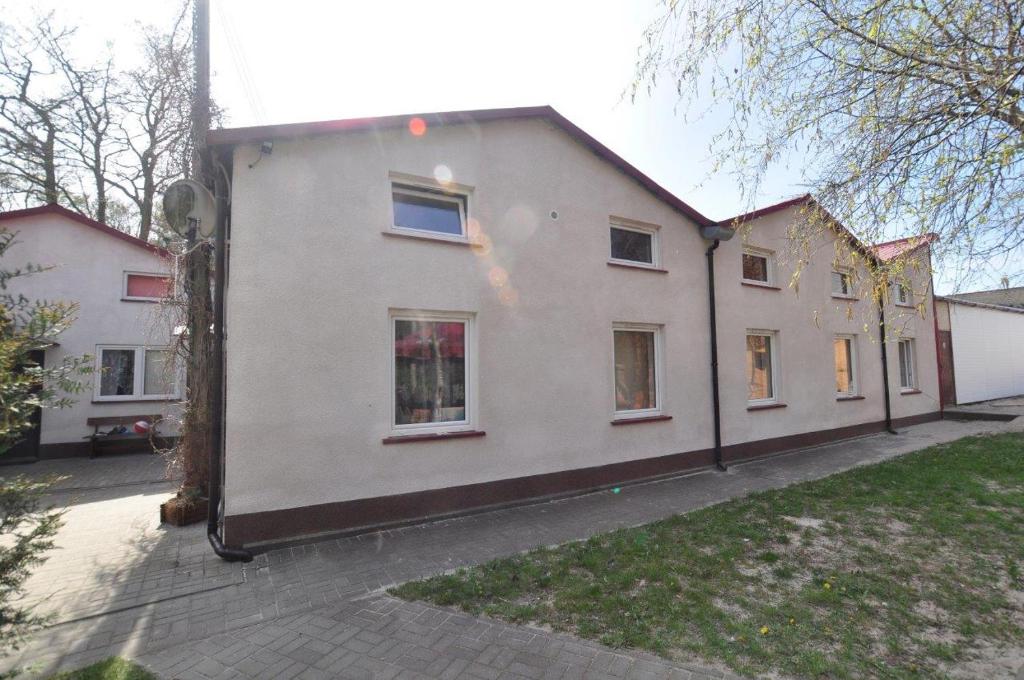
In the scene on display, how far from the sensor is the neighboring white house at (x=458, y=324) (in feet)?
17.6

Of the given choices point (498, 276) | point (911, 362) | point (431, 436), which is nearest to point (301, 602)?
point (431, 436)

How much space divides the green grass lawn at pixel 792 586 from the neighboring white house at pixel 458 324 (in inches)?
72.2

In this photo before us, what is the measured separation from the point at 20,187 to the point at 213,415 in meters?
16.8

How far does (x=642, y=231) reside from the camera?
8828mm

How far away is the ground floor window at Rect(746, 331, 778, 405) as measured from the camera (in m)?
10.1

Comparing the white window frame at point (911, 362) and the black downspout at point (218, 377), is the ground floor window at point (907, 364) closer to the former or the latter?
the white window frame at point (911, 362)

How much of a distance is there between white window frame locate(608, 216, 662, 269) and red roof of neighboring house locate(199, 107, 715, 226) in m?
0.64

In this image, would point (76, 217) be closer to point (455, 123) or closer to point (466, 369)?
point (455, 123)

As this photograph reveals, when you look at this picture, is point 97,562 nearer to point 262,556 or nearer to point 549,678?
point 262,556

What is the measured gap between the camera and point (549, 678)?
9.76ft

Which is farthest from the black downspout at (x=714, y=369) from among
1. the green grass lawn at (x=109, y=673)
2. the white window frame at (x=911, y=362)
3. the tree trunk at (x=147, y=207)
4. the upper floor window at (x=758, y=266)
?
the tree trunk at (x=147, y=207)

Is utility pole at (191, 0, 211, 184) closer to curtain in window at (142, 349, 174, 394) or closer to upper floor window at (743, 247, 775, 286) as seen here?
curtain in window at (142, 349, 174, 394)

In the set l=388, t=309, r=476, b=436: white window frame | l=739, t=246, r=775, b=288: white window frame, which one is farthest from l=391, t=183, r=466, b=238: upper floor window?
l=739, t=246, r=775, b=288: white window frame

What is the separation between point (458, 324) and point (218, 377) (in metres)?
3.04
